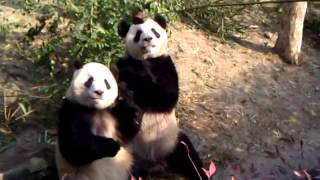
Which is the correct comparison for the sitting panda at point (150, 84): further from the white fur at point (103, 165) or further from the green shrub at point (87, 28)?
the green shrub at point (87, 28)

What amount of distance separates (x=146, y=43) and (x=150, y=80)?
0.91 ft

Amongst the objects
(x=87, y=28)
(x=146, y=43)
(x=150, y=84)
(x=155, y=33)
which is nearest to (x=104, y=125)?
(x=150, y=84)

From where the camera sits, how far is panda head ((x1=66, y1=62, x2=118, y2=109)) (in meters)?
3.48

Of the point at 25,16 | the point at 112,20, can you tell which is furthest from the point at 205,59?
the point at 25,16

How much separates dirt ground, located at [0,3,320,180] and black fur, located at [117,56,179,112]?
77 cm

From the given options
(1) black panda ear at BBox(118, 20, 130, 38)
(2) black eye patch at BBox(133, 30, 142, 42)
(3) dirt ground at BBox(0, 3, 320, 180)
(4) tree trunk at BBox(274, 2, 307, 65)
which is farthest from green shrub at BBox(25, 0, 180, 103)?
(4) tree trunk at BBox(274, 2, 307, 65)

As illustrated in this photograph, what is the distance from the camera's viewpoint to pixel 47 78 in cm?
494

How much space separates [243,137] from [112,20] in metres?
1.51

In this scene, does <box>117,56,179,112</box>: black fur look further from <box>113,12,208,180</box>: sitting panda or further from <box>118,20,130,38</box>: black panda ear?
<box>118,20,130,38</box>: black panda ear

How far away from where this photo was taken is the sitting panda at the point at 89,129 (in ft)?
11.3

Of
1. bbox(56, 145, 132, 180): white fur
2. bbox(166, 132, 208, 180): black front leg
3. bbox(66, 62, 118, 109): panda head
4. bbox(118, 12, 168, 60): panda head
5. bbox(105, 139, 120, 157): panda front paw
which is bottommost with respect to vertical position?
bbox(166, 132, 208, 180): black front leg

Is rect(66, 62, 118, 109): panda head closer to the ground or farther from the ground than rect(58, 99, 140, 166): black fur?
farther from the ground

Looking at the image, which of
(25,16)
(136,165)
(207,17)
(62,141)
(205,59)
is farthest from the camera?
(207,17)

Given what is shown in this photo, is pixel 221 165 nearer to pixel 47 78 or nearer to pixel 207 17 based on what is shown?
pixel 47 78
